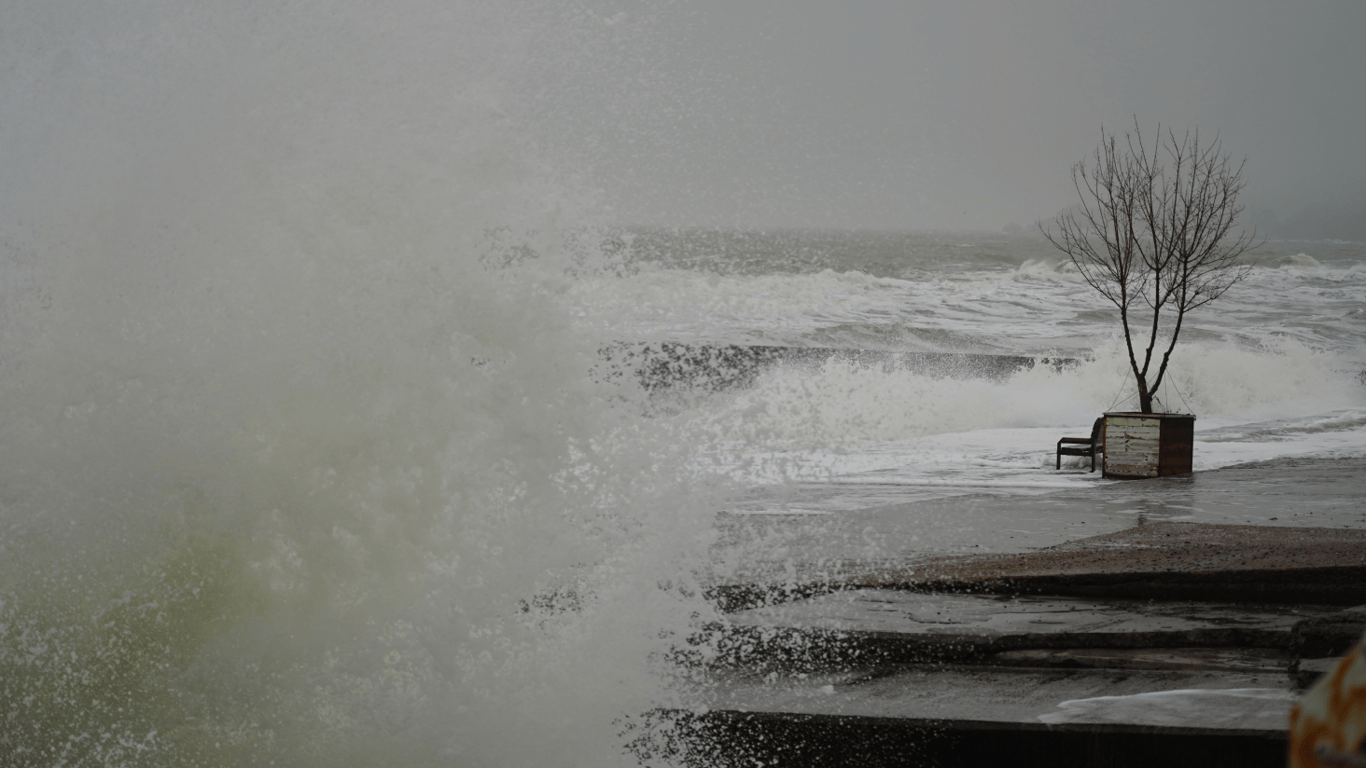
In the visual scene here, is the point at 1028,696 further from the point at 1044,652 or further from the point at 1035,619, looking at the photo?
the point at 1035,619

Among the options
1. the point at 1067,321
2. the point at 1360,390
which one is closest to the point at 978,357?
the point at 1067,321

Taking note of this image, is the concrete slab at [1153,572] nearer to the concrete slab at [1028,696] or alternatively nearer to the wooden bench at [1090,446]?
the concrete slab at [1028,696]

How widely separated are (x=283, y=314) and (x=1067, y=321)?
17.7m

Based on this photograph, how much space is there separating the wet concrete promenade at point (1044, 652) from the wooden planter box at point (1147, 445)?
3234mm

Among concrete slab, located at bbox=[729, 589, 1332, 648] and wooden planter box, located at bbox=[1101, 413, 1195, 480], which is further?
wooden planter box, located at bbox=[1101, 413, 1195, 480]

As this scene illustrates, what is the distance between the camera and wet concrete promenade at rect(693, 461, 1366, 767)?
8.46 ft

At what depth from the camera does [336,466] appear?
13.1ft

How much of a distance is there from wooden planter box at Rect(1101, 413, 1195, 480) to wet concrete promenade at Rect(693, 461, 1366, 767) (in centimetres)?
323

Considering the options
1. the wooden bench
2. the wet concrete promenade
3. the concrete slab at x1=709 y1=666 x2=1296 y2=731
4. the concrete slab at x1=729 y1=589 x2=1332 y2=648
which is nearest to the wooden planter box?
the wooden bench

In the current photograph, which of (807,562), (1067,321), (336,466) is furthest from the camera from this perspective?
(1067,321)

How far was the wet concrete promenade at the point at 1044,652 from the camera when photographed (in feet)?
8.46

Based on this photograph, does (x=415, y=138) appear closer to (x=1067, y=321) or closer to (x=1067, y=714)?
(x=1067, y=714)

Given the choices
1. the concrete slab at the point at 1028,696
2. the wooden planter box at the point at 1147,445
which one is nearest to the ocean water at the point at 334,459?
the concrete slab at the point at 1028,696

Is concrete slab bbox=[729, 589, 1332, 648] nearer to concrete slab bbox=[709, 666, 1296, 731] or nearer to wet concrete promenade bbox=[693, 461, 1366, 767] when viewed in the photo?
wet concrete promenade bbox=[693, 461, 1366, 767]
